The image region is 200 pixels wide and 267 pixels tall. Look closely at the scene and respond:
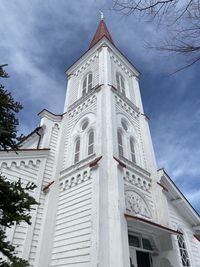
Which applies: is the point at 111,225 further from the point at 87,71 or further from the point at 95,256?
the point at 87,71

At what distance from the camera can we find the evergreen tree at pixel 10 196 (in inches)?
147

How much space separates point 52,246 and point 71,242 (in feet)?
3.66

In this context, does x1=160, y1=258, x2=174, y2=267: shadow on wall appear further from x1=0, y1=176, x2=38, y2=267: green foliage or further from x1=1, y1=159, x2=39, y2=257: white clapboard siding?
x1=0, y1=176, x2=38, y2=267: green foliage

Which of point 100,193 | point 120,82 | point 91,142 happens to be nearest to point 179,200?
point 91,142

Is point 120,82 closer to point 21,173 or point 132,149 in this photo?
point 132,149

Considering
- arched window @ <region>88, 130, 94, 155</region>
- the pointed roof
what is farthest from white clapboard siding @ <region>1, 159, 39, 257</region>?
the pointed roof

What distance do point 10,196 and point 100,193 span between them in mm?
4267

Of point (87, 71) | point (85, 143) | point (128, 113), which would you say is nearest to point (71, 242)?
point (85, 143)

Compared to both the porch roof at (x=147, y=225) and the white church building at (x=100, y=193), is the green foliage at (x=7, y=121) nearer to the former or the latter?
the white church building at (x=100, y=193)

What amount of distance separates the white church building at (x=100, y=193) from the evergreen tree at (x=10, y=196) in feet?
5.26

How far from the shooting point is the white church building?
7312mm

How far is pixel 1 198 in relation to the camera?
3.91 m

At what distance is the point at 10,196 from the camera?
3947 millimetres

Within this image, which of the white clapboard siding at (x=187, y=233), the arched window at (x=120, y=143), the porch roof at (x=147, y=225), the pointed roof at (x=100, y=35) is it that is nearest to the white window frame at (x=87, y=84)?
the pointed roof at (x=100, y=35)
